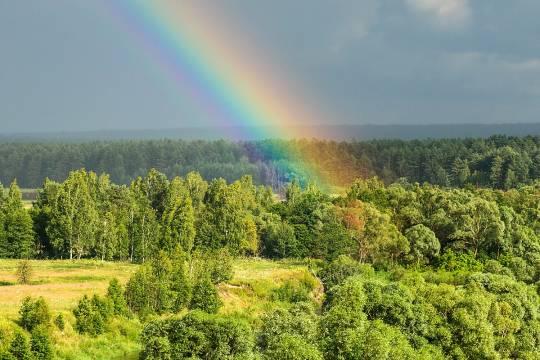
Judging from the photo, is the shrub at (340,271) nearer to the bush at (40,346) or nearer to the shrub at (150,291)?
the shrub at (150,291)

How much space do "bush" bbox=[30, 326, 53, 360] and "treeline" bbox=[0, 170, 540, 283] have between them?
1358 inches

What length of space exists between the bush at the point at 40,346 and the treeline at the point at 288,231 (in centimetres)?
3450

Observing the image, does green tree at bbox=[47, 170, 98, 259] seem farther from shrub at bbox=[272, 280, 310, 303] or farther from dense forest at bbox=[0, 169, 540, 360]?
shrub at bbox=[272, 280, 310, 303]

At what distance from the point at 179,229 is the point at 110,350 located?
105ft

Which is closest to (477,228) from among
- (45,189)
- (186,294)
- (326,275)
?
(326,275)

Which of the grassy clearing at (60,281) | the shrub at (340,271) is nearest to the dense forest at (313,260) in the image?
the shrub at (340,271)

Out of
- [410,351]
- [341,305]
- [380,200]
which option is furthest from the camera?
[380,200]

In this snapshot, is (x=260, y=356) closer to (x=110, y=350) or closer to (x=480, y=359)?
(x=110, y=350)

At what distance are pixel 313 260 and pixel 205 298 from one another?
31.4 meters

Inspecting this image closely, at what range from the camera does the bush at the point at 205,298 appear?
51.6m

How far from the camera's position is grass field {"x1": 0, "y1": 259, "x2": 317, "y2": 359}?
4059cm

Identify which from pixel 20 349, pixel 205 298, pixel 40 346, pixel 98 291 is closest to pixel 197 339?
pixel 40 346

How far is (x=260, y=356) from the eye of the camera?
122 ft

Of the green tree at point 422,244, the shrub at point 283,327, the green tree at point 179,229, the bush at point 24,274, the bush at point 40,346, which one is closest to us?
the bush at point 40,346
